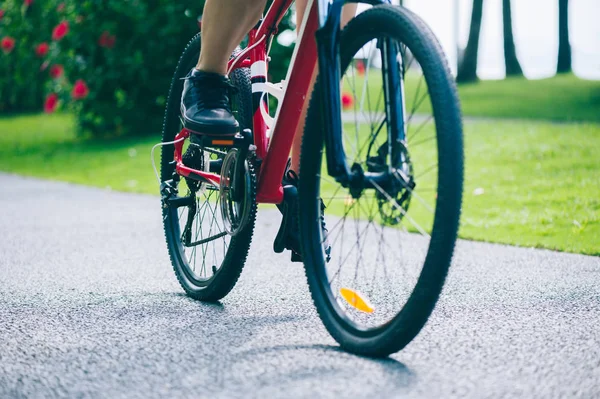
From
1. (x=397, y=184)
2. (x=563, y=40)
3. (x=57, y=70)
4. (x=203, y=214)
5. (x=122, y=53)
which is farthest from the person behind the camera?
(x=563, y=40)

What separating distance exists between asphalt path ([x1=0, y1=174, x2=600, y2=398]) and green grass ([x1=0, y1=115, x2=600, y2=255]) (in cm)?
75

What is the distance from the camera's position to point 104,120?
38.5ft

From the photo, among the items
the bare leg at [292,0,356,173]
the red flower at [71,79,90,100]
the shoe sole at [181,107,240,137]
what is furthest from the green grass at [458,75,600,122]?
the shoe sole at [181,107,240,137]

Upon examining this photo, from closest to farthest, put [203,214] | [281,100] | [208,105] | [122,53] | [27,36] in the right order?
[281,100]
[208,105]
[203,214]
[122,53]
[27,36]

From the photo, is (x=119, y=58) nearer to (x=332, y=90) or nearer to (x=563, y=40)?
(x=332, y=90)

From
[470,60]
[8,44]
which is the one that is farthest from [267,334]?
[470,60]

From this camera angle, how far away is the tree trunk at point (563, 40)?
20.8 m

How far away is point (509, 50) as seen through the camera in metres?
22.4

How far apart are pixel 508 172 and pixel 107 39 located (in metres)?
6.44

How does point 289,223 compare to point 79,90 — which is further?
point 79,90

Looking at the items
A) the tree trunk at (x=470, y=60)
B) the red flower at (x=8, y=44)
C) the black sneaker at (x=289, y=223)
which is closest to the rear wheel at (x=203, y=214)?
the black sneaker at (x=289, y=223)

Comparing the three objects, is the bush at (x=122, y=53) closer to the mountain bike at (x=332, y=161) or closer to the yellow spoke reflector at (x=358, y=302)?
the mountain bike at (x=332, y=161)

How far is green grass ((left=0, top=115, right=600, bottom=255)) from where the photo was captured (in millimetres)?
4746

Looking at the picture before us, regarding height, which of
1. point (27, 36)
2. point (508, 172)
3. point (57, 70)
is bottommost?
point (508, 172)
